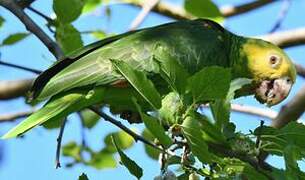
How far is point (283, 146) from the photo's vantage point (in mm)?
2318

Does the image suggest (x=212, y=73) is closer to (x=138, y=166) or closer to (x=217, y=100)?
(x=217, y=100)

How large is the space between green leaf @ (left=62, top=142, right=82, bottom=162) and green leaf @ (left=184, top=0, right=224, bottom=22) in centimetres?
135

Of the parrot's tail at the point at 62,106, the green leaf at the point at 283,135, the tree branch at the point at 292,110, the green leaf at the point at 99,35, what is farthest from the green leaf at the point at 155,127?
the green leaf at the point at 99,35

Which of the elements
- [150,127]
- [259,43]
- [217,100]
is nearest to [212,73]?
[217,100]

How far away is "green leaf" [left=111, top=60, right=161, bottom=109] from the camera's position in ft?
7.09

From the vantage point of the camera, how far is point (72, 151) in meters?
4.79

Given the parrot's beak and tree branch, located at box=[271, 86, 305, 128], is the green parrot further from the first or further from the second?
tree branch, located at box=[271, 86, 305, 128]

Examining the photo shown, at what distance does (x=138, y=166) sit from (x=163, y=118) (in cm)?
19

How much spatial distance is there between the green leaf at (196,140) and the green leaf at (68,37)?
1.40 meters

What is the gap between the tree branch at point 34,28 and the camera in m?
3.04

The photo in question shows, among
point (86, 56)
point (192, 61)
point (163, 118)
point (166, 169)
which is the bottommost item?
point (166, 169)

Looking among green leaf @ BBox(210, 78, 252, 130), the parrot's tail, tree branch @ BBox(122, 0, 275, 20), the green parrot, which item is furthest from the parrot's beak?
tree branch @ BBox(122, 0, 275, 20)

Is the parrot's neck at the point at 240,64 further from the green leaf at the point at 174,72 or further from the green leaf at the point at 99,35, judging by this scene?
the green leaf at the point at 174,72

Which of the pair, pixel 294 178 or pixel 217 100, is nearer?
pixel 294 178
